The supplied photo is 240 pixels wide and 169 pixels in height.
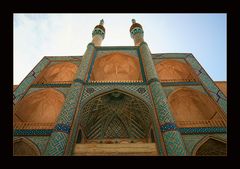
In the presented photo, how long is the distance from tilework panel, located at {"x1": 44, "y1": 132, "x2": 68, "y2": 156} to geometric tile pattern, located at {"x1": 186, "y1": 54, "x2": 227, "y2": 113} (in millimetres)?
4921

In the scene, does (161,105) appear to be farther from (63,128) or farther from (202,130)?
(63,128)

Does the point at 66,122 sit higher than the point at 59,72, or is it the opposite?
the point at 59,72

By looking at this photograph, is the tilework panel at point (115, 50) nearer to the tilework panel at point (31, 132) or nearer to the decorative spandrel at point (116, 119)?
the decorative spandrel at point (116, 119)

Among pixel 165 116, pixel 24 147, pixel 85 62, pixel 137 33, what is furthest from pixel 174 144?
pixel 137 33

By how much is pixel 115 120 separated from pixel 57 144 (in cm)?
335

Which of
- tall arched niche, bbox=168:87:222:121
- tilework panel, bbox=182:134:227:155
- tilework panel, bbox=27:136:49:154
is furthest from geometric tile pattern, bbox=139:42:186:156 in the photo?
tilework panel, bbox=27:136:49:154

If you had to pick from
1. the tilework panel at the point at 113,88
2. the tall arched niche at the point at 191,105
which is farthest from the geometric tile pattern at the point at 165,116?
the tall arched niche at the point at 191,105

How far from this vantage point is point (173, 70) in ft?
31.9

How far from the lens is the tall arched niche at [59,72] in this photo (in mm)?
9164

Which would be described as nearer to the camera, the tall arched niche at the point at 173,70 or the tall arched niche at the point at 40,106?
the tall arched niche at the point at 40,106

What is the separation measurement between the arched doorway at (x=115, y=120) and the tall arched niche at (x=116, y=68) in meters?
2.39

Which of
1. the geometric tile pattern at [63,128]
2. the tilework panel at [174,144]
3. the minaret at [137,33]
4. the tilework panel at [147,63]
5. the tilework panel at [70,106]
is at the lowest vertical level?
the tilework panel at [174,144]

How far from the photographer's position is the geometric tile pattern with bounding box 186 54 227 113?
6.50 metres
